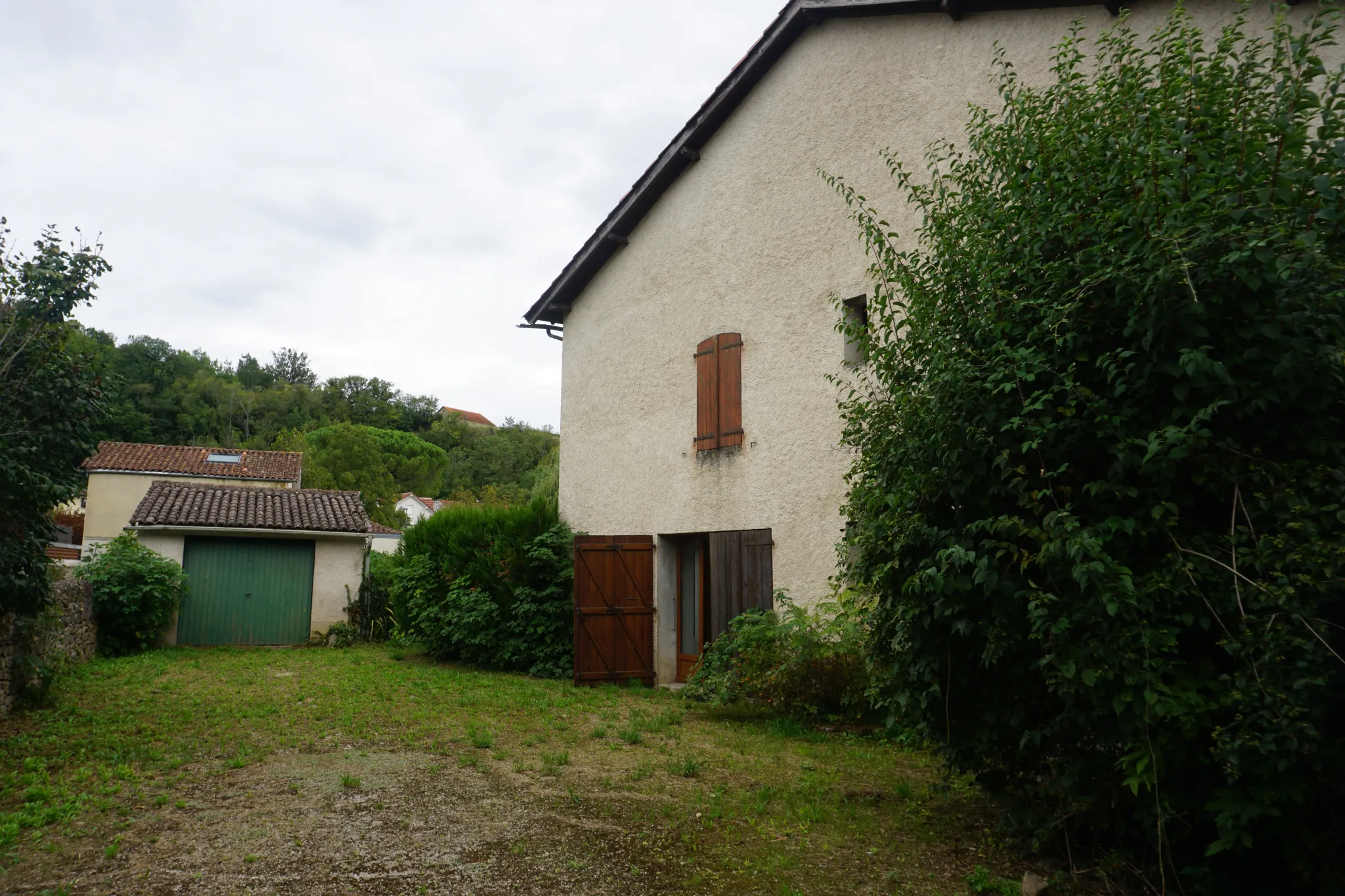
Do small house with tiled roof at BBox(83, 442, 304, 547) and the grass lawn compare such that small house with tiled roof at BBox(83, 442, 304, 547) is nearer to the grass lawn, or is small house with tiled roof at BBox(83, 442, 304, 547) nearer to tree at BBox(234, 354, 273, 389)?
the grass lawn

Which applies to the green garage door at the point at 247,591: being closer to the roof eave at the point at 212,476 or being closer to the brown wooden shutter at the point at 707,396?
the brown wooden shutter at the point at 707,396

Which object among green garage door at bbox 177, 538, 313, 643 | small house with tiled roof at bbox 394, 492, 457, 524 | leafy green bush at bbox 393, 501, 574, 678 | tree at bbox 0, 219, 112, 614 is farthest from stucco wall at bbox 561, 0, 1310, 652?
small house with tiled roof at bbox 394, 492, 457, 524

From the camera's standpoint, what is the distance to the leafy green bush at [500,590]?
12.4m

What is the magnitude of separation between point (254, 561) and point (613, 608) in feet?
32.3

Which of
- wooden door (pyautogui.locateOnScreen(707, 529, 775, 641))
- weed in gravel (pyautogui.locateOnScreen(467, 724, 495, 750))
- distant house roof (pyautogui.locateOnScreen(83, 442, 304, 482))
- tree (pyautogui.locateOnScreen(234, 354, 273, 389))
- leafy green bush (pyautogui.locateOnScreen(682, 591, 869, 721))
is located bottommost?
weed in gravel (pyautogui.locateOnScreen(467, 724, 495, 750))

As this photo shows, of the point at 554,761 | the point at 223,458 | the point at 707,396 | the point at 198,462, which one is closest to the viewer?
the point at 554,761

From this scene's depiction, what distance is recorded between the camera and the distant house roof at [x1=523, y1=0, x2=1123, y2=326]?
880 centimetres

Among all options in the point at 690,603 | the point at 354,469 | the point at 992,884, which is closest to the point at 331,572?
the point at 690,603

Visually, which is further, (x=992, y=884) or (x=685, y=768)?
(x=685, y=768)

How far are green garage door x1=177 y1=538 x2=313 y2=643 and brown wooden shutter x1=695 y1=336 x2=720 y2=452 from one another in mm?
10801

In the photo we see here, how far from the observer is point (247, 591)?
1738 cm

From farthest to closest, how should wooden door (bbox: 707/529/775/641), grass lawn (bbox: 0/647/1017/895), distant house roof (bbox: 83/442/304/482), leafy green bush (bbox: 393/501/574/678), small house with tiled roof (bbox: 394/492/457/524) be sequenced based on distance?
small house with tiled roof (bbox: 394/492/457/524) < distant house roof (bbox: 83/442/304/482) < leafy green bush (bbox: 393/501/574/678) < wooden door (bbox: 707/529/775/641) < grass lawn (bbox: 0/647/1017/895)

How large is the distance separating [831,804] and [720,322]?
22.6ft

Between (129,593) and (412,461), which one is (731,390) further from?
(412,461)
